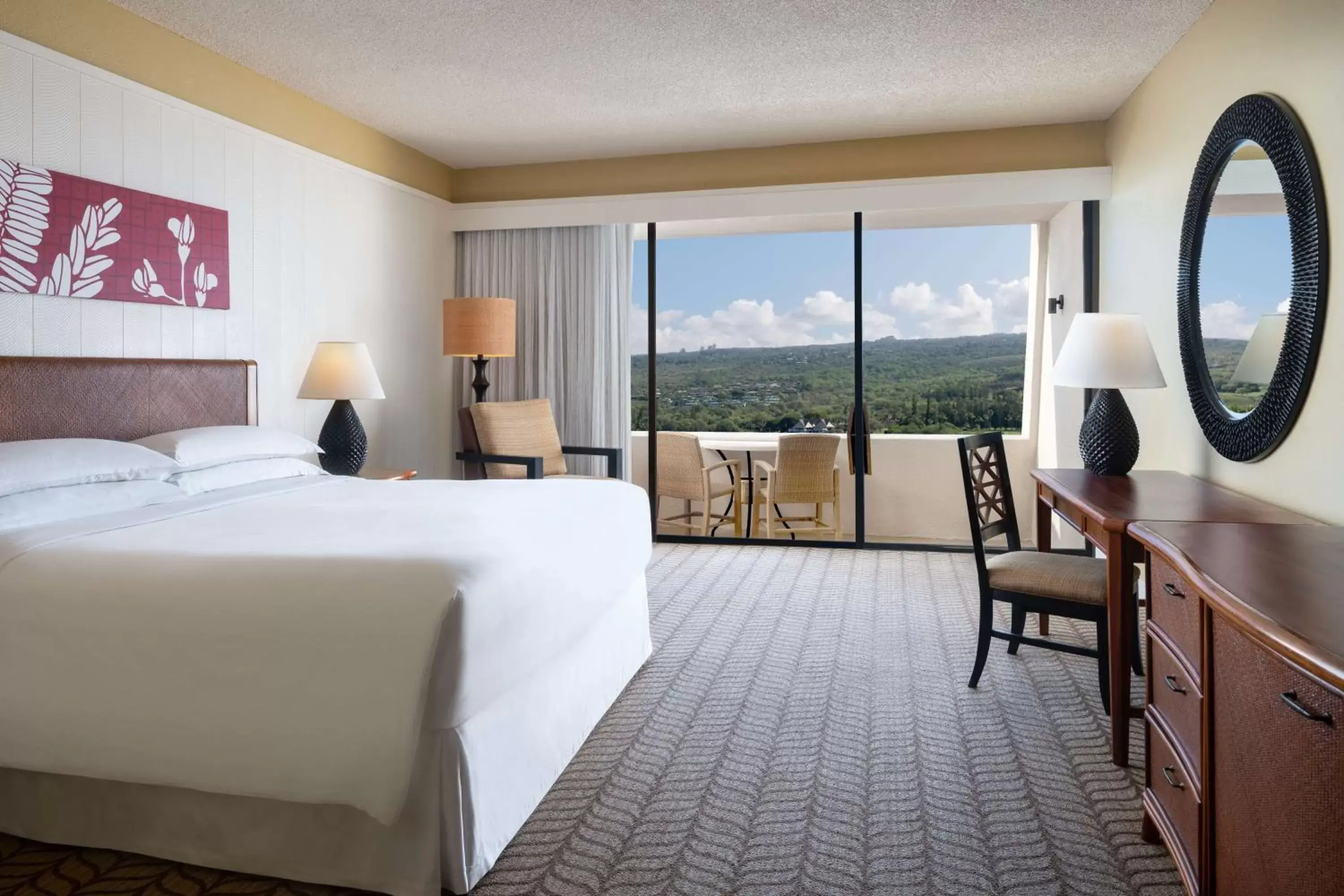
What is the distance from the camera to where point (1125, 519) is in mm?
2309

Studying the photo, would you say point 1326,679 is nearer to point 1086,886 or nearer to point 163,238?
point 1086,886

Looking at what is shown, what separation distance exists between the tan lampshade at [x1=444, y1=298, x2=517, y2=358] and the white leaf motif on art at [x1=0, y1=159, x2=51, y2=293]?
229 centimetres

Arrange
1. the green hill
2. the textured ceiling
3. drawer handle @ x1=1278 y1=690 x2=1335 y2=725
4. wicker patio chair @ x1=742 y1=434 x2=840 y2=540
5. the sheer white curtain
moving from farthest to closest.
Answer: the green hill → wicker patio chair @ x1=742 y1=434 x2=840 y2=540 → the sheer white curtain → the textured ceiling → drawer handle @ x1=1278 y1=690 x2=1335 y2=725

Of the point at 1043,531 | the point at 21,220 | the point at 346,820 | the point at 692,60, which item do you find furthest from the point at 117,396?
the point at 1043,531

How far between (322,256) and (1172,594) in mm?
4147

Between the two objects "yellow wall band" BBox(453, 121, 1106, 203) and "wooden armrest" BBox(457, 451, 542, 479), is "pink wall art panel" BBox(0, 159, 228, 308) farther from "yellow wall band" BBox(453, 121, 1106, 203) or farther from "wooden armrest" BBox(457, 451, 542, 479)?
"yellow wall band" BBox(453, 121, 1106, 203)

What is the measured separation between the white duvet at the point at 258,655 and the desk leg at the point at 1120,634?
1546 mm

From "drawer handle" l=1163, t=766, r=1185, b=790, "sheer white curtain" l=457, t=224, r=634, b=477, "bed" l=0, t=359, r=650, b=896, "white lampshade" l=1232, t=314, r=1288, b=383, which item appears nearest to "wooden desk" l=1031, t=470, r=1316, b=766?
"white lampshade" l=1232, t=314, r=1288, b=383

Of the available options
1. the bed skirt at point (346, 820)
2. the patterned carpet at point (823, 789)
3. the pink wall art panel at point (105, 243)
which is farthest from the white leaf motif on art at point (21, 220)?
the patterned carpet at point (823, 789)

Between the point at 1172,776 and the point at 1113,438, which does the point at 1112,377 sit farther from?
the point at 1172,776

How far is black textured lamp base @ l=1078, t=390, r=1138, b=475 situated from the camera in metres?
3.16

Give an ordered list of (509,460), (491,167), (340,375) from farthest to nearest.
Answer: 1. (491,167)
2. (509,460)
3. (340,375)

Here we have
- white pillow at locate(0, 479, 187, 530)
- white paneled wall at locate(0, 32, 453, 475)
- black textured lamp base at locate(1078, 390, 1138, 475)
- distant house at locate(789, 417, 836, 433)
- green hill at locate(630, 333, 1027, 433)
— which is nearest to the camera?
white pillow at locate(0, 479, 187, 530)

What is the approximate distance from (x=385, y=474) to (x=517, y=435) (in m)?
0.97
